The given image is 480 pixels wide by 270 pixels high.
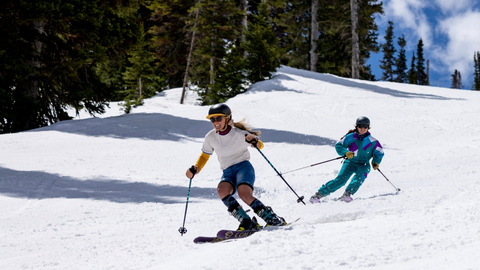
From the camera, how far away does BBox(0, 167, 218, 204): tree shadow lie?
21.8 feet

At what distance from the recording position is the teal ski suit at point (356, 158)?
5.87m

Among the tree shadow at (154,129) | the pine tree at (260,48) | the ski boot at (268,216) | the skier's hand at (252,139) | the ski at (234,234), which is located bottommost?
the ski at (234,234)

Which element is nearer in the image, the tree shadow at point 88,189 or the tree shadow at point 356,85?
the tree shadow at point 88,189

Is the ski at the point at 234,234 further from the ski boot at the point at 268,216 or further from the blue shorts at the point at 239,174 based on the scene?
the blue shorts at the point at 239,174

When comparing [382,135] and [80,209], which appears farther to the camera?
[382,135]

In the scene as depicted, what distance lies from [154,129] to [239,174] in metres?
9.33

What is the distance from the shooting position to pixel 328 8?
3047cm

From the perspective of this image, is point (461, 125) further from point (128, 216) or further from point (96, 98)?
point (96, 98)

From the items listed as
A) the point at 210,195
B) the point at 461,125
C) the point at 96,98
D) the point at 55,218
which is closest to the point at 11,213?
the point at 55,218

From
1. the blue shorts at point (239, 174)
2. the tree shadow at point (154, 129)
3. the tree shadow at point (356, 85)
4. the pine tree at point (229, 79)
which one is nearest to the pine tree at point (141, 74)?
the pine tree at point (229, 79)

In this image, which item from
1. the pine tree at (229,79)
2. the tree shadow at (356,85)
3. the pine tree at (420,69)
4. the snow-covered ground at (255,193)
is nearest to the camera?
the snow-covered ground at (255,193)

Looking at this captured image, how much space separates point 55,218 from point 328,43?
89.2ft

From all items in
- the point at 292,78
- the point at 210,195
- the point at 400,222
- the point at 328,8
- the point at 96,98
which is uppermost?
the point at 328,8

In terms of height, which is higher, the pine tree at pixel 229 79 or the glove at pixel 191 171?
the pine tree at pixel 229 79
